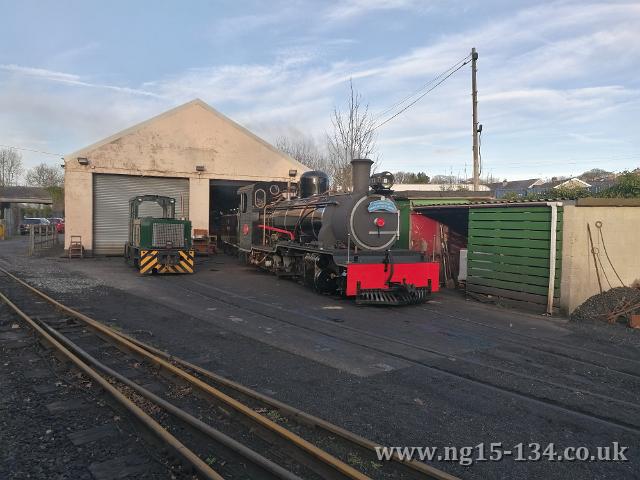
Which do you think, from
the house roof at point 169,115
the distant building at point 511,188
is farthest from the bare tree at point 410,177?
the house roof at point 169,115

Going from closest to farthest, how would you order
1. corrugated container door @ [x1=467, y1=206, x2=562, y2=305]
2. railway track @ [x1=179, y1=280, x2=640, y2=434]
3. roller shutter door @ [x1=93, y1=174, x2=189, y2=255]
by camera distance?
railway track @ [x1=179, y1=280, x2=640, y2=434] < corrugated container door @ [x1=467, y1=206, x2=562, y2=305] < roller shutter door @ [x1=93, y1=174, x2=189, y2=255]

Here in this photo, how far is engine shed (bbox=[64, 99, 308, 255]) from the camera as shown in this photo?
20.6 meters

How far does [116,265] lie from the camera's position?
18.1 metres

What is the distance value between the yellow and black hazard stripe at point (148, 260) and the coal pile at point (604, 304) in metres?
11.4

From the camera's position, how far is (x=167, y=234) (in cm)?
1566

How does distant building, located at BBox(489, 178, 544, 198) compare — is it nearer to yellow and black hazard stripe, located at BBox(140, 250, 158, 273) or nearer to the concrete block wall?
the concrete block wall

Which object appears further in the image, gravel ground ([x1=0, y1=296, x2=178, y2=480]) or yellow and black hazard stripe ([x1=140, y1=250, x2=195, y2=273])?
yellow and black hazard stripe ([x1=140, y1=250, x2=195, y2=273])

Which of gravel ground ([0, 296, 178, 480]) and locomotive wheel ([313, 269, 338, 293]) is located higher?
locomotive wheel ([313, 269, 338, 293])

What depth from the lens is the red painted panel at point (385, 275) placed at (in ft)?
32.8

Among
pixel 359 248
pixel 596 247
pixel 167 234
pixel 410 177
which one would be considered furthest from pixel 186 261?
pixel 410 177

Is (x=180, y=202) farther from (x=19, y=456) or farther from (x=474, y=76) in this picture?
(x=19, y=456)

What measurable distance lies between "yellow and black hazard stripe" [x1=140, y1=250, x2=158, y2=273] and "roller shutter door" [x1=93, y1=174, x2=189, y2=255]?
24.3ft

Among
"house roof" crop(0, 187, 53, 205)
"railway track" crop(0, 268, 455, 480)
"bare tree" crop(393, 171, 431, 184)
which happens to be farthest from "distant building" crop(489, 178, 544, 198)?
"house roof" crop(0, 187, 53, 205)

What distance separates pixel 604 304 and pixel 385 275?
425 centimetres
